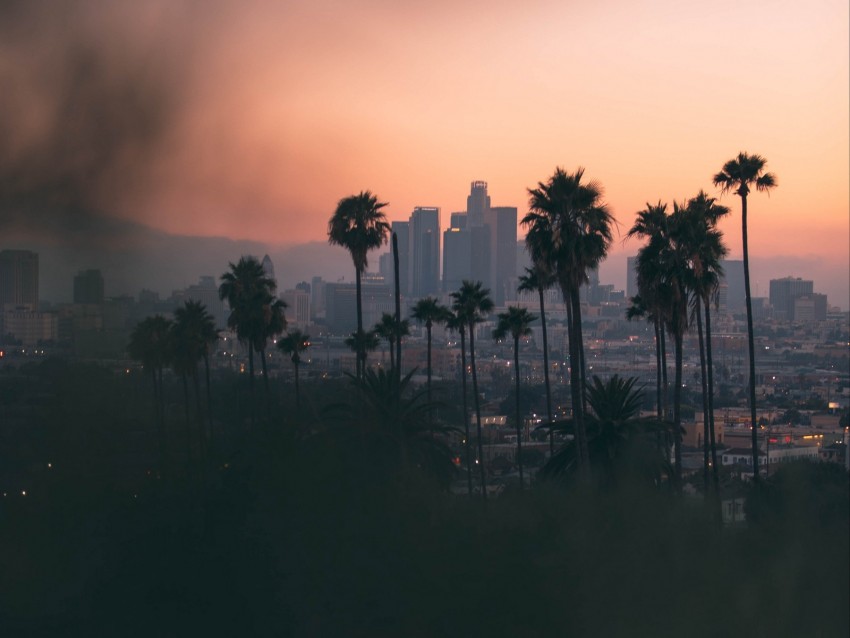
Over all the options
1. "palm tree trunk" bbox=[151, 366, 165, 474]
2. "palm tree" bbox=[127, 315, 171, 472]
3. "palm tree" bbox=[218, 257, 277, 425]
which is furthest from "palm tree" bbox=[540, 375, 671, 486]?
"palm tree" bbox=[218, 257, 277, 425]

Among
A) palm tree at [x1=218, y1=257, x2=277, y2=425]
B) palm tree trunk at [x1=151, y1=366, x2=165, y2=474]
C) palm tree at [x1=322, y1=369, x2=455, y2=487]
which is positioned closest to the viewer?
palm tree trunk at [x1=151, y1=366, x2=165, y2=474]

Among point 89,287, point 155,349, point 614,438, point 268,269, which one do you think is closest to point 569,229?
point 614,438

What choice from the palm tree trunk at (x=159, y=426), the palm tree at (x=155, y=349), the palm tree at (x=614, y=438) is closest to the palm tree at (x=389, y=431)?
the palm tree at (x=614, y=438)

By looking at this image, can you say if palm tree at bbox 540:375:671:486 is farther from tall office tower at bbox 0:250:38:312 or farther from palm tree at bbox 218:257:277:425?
palm tree at bbox 218:257:277:425

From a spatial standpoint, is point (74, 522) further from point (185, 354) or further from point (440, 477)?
point (185, 354)

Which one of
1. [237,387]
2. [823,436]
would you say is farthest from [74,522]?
[823,436]

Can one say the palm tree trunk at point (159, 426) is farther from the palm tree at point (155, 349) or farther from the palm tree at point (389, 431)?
the palm tree at point (389, 431)

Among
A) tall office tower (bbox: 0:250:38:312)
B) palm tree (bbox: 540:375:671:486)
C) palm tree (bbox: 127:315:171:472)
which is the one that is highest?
tall office tower (bbox: 0:250:38:312)
